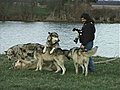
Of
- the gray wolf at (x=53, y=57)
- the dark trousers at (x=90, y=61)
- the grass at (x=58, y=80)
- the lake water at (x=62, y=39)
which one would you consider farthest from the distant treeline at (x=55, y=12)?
the grass at (x=58, y=80)

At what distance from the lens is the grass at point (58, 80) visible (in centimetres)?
897

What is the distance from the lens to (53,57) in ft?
36.0

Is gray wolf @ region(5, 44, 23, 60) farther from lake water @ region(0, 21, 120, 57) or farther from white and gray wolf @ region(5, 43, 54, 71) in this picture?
lake water @ region(0, 21, 120, 57)

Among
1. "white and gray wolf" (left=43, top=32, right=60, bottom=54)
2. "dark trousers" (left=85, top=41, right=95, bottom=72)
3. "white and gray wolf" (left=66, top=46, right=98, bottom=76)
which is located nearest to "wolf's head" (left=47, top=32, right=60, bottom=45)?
"white and gray wolf" (left=43, top=32, right=60, bottom=54)

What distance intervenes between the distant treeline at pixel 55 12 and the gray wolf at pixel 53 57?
47026mm

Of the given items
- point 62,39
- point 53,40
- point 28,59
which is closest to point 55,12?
point 62,39

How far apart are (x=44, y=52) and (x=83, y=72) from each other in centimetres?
131

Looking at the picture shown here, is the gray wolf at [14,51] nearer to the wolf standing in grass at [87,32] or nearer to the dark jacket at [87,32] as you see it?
the wolf standing in grass at [87,32]

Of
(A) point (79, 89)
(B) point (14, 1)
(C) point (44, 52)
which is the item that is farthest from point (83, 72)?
(B) point (14, 1)

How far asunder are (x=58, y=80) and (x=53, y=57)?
1274mm

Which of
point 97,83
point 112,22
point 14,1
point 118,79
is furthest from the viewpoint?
point 14,1

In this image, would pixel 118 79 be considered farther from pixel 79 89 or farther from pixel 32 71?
pixel 32 71

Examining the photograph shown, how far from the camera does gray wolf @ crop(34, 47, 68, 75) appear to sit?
10.9 m

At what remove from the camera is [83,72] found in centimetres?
1085
